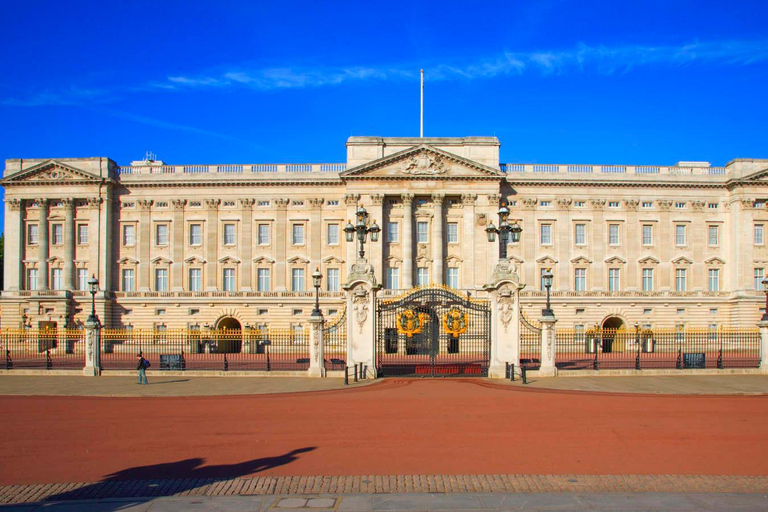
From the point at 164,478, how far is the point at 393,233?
4686 centimetres

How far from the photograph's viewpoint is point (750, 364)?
1378 inches

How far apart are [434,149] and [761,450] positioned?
45.0 meters

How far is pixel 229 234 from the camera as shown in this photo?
5972 centimetres

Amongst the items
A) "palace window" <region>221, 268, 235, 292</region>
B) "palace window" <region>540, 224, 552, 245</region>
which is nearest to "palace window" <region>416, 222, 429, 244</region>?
"palace window" <region>540, 224, 552, 245</region>

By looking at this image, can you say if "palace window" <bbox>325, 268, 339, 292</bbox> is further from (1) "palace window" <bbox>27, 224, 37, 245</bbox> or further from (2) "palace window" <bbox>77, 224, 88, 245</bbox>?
(1) "palace window" <bbox>27, 224, 37, 245</bbox>

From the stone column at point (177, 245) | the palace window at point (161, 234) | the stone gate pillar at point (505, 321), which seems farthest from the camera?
the palace window at point (161, 234)

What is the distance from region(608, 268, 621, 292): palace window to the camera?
192 ft

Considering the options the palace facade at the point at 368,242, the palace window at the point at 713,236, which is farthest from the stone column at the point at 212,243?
the palace window at the point at 713,236

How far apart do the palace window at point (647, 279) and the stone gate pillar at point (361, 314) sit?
128 feet

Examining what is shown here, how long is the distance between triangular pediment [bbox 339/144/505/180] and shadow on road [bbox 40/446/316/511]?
44.8 m

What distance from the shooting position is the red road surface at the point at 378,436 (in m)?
12.2

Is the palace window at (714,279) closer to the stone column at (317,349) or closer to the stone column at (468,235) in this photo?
the stone column at (468,235)

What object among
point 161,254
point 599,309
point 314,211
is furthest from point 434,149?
point 161,254

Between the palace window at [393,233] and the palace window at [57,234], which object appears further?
the palace window at [57,234]
